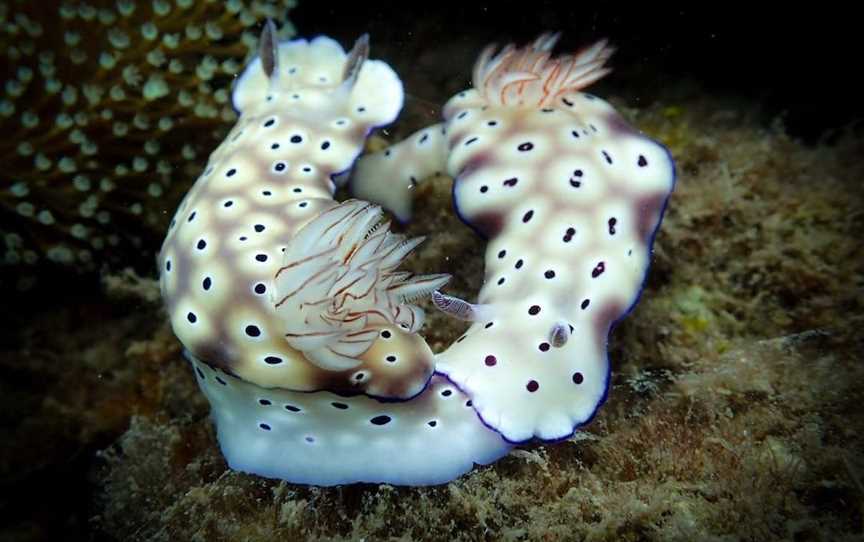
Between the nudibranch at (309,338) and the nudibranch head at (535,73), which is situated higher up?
the nudibranch head at (535,73)

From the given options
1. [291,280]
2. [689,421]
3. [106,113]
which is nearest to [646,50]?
[689,421]

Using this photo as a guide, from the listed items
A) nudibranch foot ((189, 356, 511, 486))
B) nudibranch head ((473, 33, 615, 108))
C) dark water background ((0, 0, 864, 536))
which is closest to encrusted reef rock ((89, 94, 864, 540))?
nudibranch foot ((189, 356, 511, 486))

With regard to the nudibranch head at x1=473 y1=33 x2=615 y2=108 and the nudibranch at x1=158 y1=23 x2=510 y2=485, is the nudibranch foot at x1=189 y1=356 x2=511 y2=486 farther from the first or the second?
the nudibranch head at x1=473 y1=33 x2=615 y2=108

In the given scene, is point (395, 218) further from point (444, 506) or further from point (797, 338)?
point (797, 338)

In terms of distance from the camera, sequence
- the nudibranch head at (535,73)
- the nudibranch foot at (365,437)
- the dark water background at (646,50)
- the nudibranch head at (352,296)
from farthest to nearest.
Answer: the dark water background at (646,50) < the nudibranch head at (535,73) < the nudibranch foot at (365,437) < the nudibranch head at (352,296)

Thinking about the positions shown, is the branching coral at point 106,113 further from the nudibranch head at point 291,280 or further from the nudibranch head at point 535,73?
the nudibranch head at point 535,73

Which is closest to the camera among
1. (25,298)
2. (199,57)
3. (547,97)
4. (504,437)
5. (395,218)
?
(504,437)

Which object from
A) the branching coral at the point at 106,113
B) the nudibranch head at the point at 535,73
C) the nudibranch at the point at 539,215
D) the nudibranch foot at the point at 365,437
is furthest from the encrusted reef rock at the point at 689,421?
the branching coral at the point at 106,113

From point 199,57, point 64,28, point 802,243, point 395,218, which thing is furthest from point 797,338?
point 64,28
